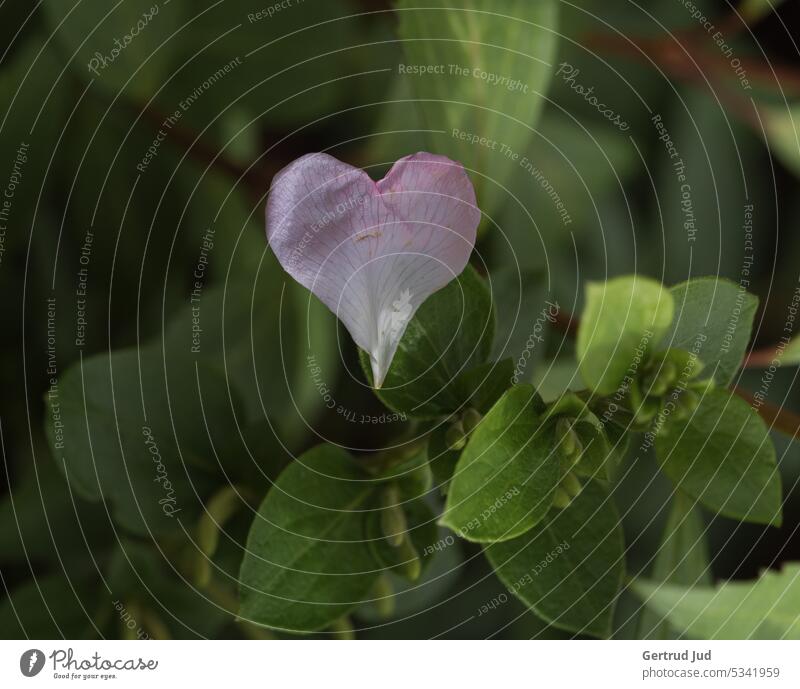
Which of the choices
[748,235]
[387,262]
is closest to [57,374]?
[387,262]

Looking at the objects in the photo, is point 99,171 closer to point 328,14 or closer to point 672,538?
point 328,14

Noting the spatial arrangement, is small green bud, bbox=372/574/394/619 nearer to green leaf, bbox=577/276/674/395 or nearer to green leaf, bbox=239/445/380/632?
green leaf, bbox=239/445/380/632

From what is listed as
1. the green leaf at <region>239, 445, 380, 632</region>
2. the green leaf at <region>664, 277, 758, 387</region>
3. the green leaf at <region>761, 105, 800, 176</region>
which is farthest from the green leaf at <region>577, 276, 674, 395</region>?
the green leaf at <region>761, 105, 800, 176</region>

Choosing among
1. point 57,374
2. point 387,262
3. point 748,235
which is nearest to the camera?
point 387,262

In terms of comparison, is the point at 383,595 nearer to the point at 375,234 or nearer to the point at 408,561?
the point at 408,561

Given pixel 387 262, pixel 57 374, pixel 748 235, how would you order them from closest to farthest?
pixel 387 262 → pixel 57 374 → pixel 748 235
